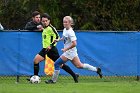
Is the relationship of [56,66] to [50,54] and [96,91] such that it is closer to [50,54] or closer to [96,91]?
[50,54]

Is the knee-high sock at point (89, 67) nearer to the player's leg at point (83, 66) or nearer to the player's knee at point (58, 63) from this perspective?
the player's leg at point (83, 66)

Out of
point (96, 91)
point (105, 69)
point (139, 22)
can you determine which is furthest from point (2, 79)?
point (139, 22)

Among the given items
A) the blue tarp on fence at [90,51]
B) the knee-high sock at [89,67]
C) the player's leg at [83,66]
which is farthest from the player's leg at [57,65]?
the blue tarp on fence at [90,51]

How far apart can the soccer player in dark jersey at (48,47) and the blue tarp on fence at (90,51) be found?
757 millimetres

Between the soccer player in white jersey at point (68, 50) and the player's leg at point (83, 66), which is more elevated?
the soccer player in white jersey at point (68, 50)

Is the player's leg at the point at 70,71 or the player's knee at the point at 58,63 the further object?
the player's leg at the point at 70,71

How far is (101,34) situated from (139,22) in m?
9.86

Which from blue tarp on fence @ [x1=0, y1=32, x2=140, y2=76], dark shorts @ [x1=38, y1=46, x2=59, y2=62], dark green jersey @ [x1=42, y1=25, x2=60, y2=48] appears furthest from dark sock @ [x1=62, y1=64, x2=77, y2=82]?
blue tarp on fence @ [x1=0, y1=32, x2=140, y2=76]

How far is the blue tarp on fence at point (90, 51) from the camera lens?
15.5 m

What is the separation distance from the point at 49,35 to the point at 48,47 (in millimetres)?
343

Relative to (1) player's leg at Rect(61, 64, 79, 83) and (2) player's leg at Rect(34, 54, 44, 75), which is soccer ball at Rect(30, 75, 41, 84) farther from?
(1) player's leg at Rect(61, 64, 79, 83)

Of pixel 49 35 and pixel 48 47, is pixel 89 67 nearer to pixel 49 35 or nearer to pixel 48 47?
pixel 48 47

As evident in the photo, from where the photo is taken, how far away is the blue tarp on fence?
15453 mm

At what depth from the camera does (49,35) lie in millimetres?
14797
